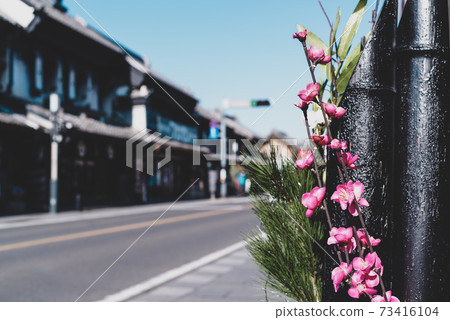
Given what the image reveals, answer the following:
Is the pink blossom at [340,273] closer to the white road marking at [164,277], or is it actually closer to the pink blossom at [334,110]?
the pink blossom at [334,110]

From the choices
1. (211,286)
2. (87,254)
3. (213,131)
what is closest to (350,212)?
(213,131)

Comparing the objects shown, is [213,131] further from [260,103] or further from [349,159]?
[349,159]

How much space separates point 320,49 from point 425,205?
353 mm

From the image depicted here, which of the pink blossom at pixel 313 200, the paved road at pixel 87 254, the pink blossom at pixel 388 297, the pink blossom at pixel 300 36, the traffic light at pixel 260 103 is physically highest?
the pink blossom at pixel 300 36

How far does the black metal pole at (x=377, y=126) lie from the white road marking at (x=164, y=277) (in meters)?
2.14

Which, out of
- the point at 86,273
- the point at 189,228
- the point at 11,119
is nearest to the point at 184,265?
the point at 86,273

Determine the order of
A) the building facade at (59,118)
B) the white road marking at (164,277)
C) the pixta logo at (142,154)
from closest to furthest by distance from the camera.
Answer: the pixta logo at (142,154), the white road marking at (164,277), the building facade at (59,118)

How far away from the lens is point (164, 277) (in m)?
4.84

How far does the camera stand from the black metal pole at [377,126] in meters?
0.78

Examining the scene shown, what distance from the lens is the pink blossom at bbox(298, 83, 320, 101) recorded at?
77 centimetres

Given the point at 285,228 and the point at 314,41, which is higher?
the point at 314,41

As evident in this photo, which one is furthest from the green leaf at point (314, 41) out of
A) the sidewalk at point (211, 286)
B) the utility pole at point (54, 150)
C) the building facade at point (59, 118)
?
the utility pole at point (54, 150)

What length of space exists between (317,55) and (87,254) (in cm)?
649

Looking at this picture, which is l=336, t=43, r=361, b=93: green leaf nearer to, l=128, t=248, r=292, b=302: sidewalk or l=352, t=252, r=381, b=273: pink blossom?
l=352, t=252, r=381, b=273: pink blossom
